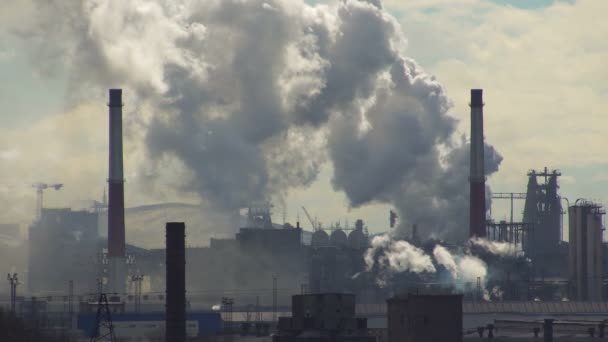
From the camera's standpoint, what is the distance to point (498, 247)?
165 metres

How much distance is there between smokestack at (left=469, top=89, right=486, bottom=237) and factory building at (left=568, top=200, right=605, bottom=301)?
17.8 m

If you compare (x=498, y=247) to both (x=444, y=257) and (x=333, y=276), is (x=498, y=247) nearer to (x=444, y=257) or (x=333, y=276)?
(x=444, y=257)

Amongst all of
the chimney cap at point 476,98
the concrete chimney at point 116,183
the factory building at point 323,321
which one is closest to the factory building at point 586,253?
the chimney cap at point 476,98

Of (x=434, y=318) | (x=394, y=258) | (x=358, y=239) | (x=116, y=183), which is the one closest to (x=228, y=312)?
(x=116, y=183)

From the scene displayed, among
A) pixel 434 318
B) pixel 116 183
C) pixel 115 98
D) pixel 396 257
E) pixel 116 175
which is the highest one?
pixel 115 98

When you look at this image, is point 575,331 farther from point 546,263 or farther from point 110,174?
point 546,263

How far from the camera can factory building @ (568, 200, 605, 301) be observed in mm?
162500

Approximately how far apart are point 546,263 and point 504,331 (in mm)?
78360

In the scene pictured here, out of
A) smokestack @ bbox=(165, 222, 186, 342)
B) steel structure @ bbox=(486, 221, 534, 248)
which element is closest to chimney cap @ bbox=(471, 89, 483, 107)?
steel structure @ bbox=(486, 221, 534, 248)

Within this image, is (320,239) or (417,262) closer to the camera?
(417,262)

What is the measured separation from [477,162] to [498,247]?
57.6 feet

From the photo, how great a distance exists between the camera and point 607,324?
344ft

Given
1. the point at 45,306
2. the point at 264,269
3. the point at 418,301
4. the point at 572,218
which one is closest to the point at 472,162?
the point at 572,218

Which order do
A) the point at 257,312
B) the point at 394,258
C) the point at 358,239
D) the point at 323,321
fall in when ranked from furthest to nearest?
the point at 358,239 < the point at 394,258 < the point at 257,312 < the point at 323,321
